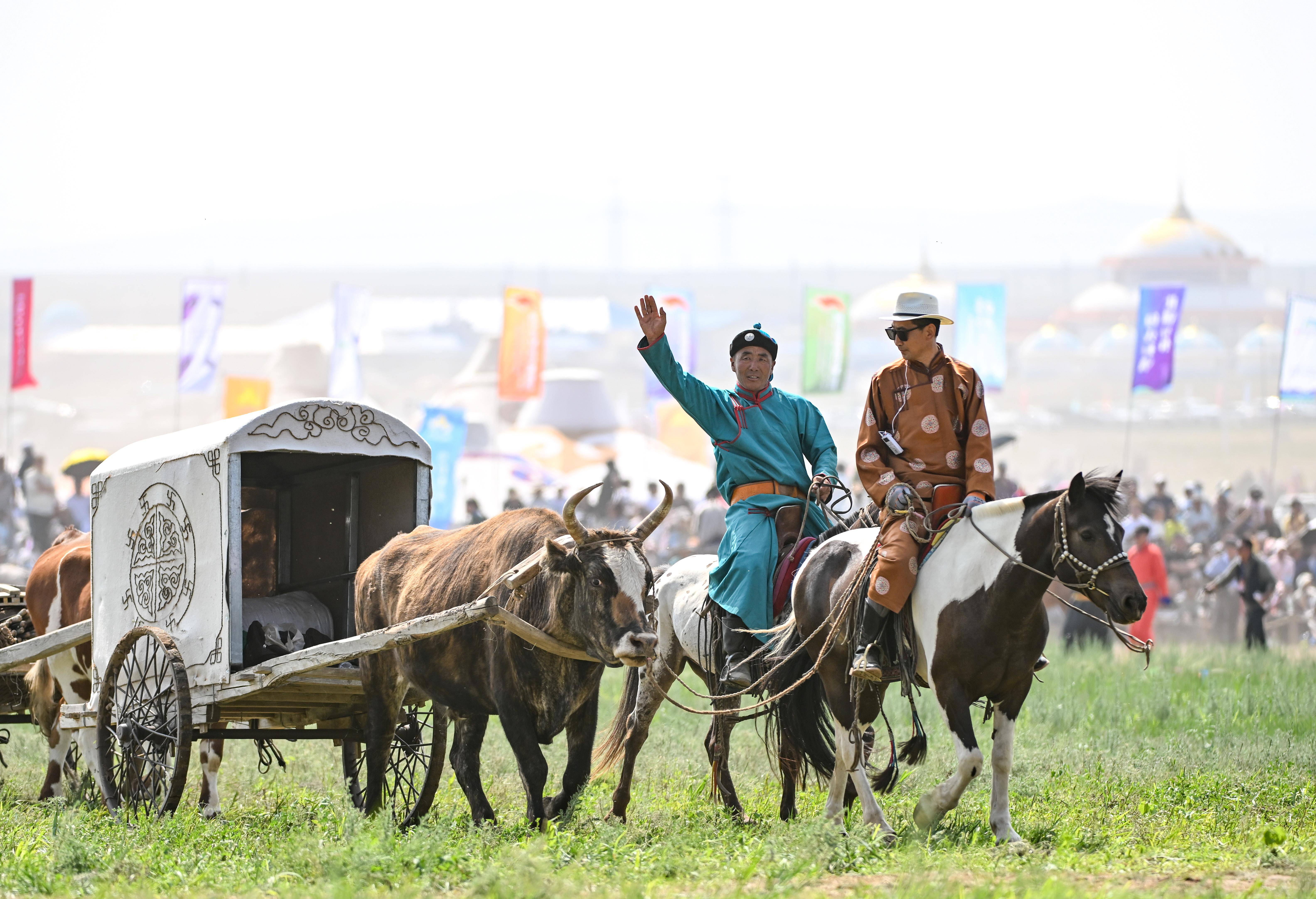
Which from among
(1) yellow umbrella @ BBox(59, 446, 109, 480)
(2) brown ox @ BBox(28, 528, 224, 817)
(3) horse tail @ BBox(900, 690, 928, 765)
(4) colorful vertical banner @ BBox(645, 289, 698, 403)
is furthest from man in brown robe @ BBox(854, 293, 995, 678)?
(4) colorful vertical banner @ BBox(645, 289, 698, 403)

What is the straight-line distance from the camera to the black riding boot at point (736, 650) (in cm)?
892

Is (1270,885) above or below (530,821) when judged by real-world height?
above

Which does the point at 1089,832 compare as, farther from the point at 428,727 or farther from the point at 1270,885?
the point at 428,727

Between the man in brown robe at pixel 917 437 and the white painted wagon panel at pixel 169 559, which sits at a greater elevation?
the man in brown robe at pixel 917 437

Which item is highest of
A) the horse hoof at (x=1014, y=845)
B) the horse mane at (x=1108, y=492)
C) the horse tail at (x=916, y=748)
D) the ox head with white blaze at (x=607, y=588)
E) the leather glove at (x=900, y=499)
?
the horse mane at (x=1108, y=492)

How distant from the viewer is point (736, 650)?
359 inches

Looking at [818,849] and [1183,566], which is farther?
[1183,566]

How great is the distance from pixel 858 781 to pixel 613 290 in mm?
104974

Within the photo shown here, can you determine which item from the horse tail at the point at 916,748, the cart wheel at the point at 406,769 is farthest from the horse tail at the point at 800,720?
the cart wheel at the point at 406,769

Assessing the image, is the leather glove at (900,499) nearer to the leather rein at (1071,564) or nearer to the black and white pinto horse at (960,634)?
the black and white pinto horse at (960,634)

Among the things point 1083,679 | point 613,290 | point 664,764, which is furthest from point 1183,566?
point 613,290

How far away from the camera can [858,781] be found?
321 inches

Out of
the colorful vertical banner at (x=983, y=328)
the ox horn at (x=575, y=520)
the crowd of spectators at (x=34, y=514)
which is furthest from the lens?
the colorful vertical banner at (x=983, y=328)

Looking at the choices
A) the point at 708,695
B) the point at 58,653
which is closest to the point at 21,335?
the point at 58,653
